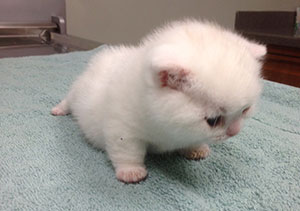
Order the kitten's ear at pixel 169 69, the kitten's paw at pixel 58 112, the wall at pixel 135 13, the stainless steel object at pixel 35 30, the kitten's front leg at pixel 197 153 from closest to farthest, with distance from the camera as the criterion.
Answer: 1. the kitten's ear at pixel 169 69
2. the kitten's front leg at pixel 197 153
3. the kitten's paw at pixel 58 112
4. the wall at pixel 135 13
5. the stainless steel object at pixel 35 30

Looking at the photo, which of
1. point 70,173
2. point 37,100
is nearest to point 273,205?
point 70,173

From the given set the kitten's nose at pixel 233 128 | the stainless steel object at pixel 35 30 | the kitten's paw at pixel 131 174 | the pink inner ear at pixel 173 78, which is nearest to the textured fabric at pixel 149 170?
the kitten's paw at pixel 131 174

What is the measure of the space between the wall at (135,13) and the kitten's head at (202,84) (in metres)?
1.78

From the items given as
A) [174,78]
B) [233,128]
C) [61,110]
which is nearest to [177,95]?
[174,78]

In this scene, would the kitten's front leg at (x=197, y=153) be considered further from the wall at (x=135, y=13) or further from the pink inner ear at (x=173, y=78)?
the wall at (x=135, y=13)

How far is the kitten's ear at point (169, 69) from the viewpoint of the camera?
68 centimetres

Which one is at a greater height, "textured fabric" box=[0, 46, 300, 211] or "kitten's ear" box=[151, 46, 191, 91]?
"kitten's ear" box=[151, 46, 191, 91]

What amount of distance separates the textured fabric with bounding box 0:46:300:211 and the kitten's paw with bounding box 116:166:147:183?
0.07ft

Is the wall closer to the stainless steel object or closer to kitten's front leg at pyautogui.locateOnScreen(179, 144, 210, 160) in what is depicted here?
the stainless steel object

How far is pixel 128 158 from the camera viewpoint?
3.00 feet

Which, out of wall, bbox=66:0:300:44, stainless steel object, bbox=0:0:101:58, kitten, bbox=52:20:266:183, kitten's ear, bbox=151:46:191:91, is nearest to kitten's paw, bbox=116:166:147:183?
kitten, bbox=52:20:266:183

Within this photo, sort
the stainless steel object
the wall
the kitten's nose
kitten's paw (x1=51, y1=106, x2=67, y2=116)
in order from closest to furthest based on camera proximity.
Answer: the kitten's nose < kitten's paw (x1=51, y1=106, x2=67, y2=116) < the wall < the stainless steel object

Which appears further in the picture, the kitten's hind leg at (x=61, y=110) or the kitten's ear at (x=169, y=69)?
the kitten's hind leg at (x=61, y=110)

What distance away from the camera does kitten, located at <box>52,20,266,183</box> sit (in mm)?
703
